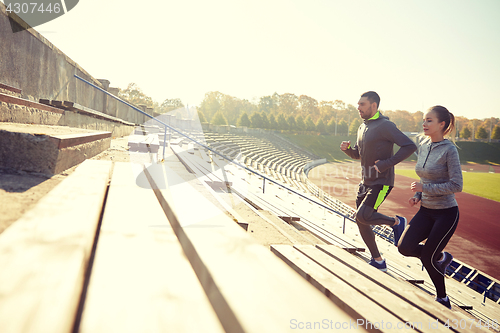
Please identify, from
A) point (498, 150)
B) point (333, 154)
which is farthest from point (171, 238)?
point (498, 150)

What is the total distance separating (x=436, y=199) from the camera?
2607 mm

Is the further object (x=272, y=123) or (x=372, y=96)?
(x=272, y=123)

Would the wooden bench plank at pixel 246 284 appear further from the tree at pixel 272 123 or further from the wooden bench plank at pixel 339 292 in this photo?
the tree at pixel 272 123

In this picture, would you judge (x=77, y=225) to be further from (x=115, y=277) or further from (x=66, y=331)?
(x=66, y=331)

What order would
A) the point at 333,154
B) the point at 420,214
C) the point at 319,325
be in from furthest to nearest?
the point at 333,154 → the point at 420,214 → the point at 319,325

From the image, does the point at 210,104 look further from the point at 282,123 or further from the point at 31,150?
the point at 31,150

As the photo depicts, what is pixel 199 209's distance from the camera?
1635 millimetres

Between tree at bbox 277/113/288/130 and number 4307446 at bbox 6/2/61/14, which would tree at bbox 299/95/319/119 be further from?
Answer: number 4307446 at bbox 6/2/61/14

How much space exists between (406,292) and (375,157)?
2130 millimetres

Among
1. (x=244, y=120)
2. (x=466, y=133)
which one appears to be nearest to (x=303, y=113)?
(x=244, y=120)

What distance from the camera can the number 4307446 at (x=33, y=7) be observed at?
366cm

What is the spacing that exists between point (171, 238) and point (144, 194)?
0.67 metres

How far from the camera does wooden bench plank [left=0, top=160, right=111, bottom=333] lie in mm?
534

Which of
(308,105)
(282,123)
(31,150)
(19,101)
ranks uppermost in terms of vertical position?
A: (308,105)
